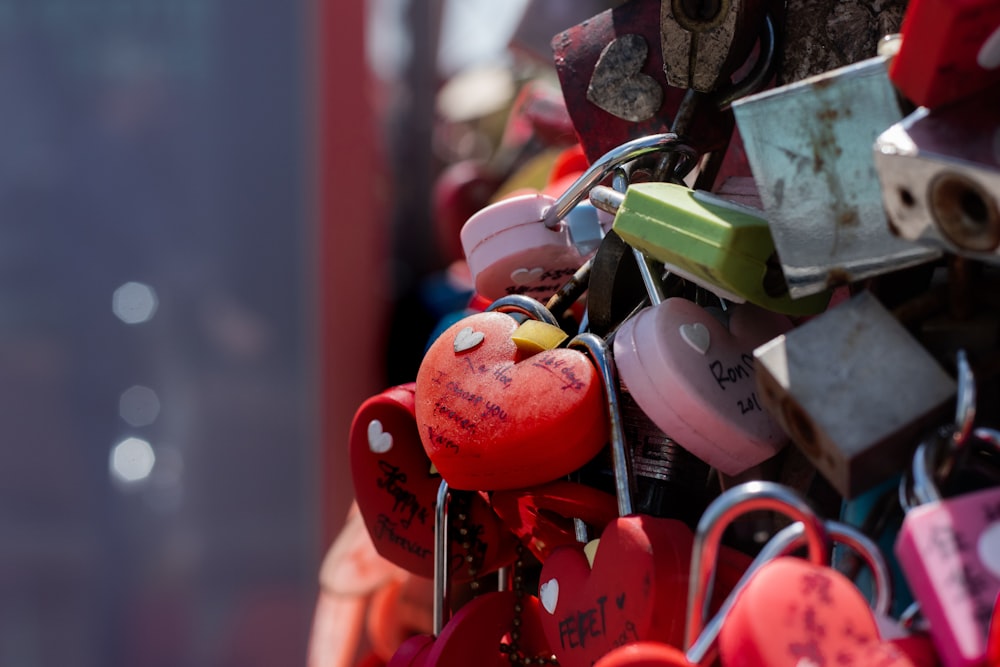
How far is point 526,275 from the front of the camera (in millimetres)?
487

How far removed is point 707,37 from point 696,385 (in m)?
0.14

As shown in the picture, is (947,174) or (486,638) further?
(486,638)

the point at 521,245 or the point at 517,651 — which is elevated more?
the point at 521,245

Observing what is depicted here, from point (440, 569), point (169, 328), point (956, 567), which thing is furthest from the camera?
point (169, 328)

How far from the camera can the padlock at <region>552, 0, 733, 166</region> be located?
427mm

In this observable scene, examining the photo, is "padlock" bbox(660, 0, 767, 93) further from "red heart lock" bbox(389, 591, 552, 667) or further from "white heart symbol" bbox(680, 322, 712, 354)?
"red heart lock" bbox(389, 591, 552, 667)

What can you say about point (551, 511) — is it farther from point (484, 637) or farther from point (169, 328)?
point (169, 328)

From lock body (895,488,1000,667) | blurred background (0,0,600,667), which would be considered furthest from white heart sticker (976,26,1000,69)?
blurred background (0,0,600,667)

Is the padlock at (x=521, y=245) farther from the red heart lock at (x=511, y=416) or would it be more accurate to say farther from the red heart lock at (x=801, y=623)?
the red heart lock at (x=801, y=623)

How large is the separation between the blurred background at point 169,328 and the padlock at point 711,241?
37.6 inches

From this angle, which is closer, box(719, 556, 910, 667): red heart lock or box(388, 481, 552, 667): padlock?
box(719, 556, 910, 667): red heart lock

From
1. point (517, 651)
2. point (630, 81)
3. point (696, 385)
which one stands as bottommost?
point (517, 651)

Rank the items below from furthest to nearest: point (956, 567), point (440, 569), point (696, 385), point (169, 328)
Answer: point (169, 328), point (440, 569), point (696, 385), point (956, 567)

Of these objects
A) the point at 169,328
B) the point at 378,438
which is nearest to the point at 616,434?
the point at 378,438
